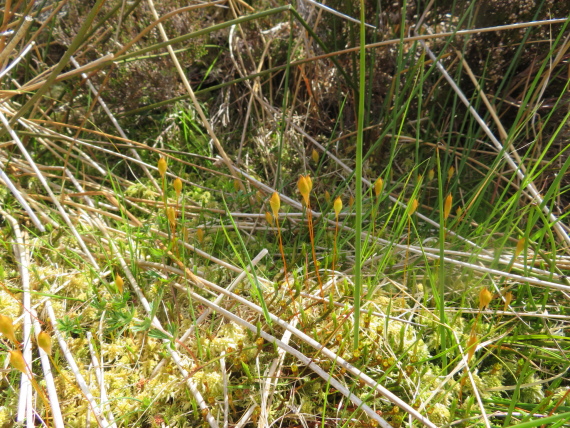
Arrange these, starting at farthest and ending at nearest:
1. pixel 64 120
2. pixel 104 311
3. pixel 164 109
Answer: pixel 164 109 → pixel 64 120 → pixel 104 311

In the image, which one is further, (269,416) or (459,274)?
(459,274)

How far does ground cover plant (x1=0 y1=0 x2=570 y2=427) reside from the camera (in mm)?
869

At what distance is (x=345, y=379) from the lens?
91 cm

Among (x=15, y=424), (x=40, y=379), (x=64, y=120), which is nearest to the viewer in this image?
(x=15, y=424)

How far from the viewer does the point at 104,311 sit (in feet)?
3.56

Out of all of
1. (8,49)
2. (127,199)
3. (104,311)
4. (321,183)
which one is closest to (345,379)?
(104,311)

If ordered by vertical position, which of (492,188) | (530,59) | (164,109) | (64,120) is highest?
(64,120)

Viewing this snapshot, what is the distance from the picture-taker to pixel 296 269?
117 cm

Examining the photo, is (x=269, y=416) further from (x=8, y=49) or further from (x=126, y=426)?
(x=8, y=49)

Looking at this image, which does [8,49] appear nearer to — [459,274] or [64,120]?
[64,120]

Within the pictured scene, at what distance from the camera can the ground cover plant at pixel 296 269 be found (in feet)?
2.85

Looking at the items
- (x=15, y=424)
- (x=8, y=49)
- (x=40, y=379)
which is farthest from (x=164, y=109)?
(x=15, y=424)

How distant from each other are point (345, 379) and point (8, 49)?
1216mm

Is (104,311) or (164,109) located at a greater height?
(164,109)
